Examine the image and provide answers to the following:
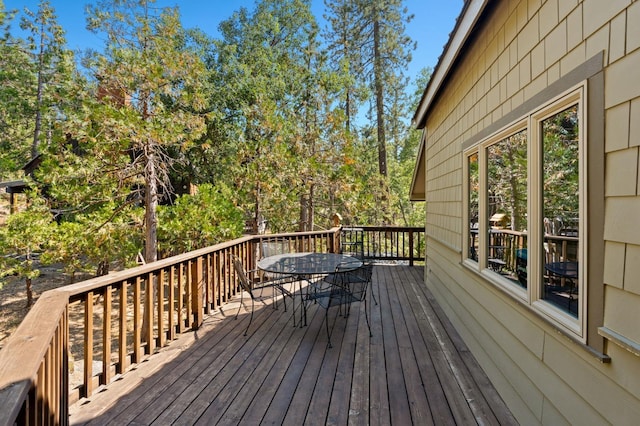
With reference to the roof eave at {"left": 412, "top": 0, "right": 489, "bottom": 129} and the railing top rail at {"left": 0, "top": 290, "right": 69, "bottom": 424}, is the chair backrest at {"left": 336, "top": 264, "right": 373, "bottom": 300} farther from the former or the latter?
the railing top rail at {"left": 0, "top": 290, "right": 69, "bottom": 424}

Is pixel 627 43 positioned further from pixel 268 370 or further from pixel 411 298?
pixel 411 298

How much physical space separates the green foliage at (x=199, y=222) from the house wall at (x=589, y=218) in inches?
223

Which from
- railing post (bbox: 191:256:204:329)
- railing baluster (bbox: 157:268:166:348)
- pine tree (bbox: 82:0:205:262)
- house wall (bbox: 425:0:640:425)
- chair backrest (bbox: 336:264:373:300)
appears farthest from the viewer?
pine tree (bbox: 82:0:205:262)

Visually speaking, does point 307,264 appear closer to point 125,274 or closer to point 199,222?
point 125,274

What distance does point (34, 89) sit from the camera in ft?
61.4

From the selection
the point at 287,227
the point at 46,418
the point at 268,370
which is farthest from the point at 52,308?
A: the point at 287,227

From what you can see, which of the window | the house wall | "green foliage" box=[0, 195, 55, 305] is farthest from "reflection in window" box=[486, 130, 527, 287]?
"green foliage" box=[0, 195, 55, 305]

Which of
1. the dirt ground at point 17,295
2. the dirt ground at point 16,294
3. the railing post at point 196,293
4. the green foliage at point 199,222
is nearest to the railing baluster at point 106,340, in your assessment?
the railing post at point 196,293

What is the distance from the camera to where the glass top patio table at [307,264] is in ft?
12.5

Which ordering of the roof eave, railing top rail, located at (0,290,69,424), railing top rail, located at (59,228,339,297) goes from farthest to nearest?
the roof eave → railing top rail, located at (59,228,339,297) → railing top rail, located at (0,290,69,424)

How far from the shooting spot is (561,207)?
1837 mm

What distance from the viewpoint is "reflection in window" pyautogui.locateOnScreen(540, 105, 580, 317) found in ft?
5.53

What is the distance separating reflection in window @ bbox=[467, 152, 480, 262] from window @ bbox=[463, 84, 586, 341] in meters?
0.35

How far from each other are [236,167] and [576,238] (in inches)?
305
